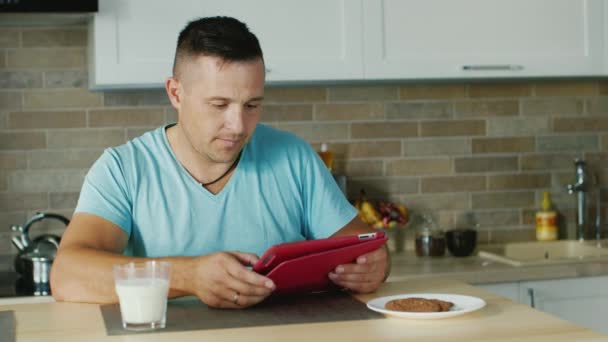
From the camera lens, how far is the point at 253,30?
3131 mm

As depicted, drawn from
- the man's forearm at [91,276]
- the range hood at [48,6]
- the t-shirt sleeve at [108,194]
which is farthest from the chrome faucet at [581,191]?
the man's forearm at [91,276]

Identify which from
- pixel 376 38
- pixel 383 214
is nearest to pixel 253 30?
pixel 376 38

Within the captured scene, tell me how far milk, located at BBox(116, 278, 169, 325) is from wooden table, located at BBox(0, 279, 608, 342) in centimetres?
4

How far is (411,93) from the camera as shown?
3600mm

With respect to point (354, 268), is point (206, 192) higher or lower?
higher

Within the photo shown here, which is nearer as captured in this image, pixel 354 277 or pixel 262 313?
pixel 262 313

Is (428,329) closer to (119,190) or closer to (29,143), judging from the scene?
(119,190)

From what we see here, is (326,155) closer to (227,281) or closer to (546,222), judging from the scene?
(546,222)

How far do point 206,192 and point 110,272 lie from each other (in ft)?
1.19

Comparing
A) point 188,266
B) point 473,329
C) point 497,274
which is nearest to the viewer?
point 473,329

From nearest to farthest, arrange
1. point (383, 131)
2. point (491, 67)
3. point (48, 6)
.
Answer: point (48, 6) < point (491, 67) < point (383, 131)

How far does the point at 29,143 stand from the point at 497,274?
5.60ft

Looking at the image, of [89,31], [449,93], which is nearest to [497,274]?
[449,93]

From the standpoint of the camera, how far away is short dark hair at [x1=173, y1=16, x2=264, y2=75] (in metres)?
2.05
